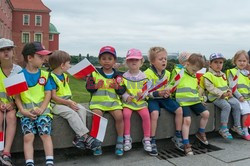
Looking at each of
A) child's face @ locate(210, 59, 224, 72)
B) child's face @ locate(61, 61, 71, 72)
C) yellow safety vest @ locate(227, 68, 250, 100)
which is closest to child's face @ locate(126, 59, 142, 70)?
child's face @ locate(61, 61, 71, 72)

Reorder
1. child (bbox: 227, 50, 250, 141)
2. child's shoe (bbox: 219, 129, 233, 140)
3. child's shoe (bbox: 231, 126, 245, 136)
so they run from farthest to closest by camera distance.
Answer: child (bbox: 227, 50, 250, 141) < child's shoe (bbox: 231, 126, 245, 136) < child's shoe (bbox: 219, 129, 233, 140)

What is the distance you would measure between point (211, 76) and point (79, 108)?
2416mm

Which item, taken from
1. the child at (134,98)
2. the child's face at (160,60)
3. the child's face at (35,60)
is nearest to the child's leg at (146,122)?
the child at (134,98)

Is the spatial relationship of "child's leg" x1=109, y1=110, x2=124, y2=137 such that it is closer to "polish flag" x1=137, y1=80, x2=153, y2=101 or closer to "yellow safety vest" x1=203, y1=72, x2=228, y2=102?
"polish flag" x1=137, y1=80, x2=153, y2=101

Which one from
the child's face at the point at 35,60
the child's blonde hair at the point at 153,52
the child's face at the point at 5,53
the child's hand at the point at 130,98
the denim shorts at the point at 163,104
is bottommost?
the denim shorts at the point at 163,104

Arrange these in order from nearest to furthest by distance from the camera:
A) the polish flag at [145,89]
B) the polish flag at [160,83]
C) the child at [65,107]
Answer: the child at [65,107], the polish flag at [145,89], the polish flag at [160,83]

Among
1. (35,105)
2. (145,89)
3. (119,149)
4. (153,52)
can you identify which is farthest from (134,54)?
(35,105)

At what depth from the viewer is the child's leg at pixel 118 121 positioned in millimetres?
4254

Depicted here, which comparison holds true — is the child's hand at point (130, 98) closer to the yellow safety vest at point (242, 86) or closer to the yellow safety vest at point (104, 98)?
the yellow safety vest at point (104, 98)

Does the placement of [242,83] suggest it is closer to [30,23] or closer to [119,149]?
[119,149]

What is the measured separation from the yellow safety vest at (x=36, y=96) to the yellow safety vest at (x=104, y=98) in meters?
0.70

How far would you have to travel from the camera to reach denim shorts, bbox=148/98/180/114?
14.9 ft

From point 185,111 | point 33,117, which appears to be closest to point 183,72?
point 185,111

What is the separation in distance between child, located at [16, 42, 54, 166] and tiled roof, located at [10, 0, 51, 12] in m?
58.1
